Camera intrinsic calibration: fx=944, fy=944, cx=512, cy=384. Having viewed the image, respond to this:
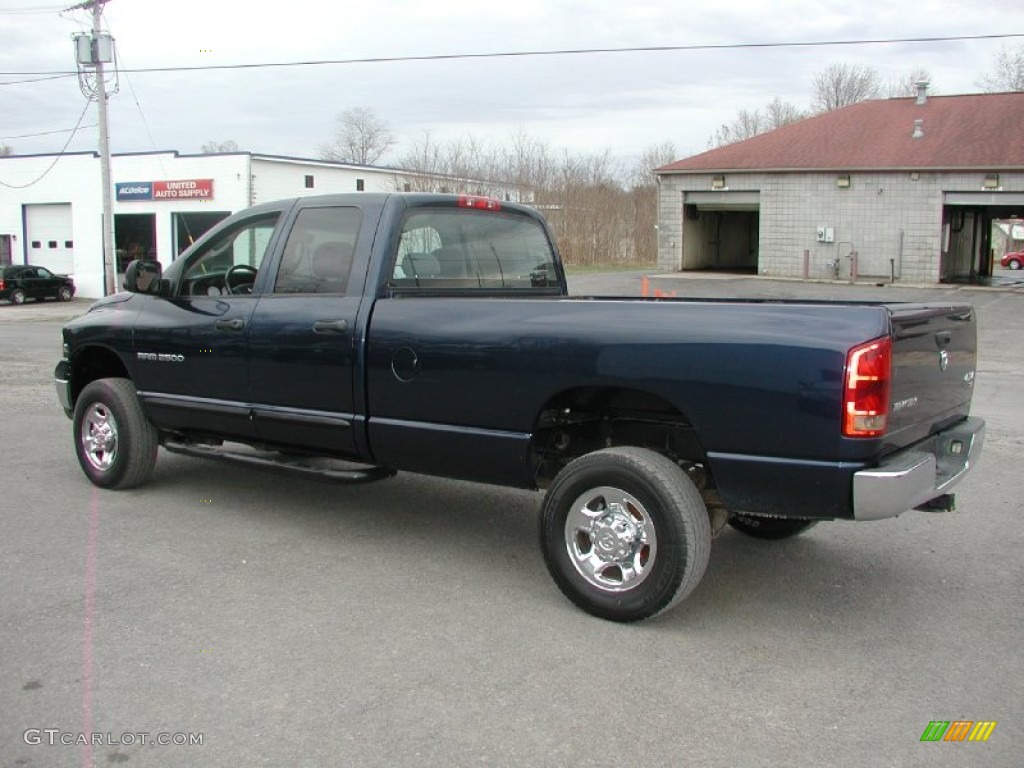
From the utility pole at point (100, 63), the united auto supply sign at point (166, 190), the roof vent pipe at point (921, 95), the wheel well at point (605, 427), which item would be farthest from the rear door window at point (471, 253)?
the united auto supply sign at point (166, 190)

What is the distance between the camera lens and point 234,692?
364cm

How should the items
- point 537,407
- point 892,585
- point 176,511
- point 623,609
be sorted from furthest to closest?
1. point 176,511
2. point 892,585
3. point 537,407
4. point 623,609

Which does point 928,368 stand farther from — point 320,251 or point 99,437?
point 99,437

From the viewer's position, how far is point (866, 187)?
98.9 feet

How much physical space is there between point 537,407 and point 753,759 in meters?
1.91

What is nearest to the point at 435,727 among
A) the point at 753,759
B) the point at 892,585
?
the point at 753,759

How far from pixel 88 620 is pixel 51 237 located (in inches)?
1672

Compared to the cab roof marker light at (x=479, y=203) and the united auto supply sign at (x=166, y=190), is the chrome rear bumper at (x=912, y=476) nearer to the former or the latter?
the cab roof marker light at (x=479, y=203)

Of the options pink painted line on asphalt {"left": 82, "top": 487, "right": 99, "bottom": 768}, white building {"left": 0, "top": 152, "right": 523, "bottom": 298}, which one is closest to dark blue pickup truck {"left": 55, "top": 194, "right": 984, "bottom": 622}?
pink painted line on asphalt {"left": 82, "top": 487, "right": 99, "bottom": 768}

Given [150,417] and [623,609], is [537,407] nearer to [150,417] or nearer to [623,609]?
[623,609]

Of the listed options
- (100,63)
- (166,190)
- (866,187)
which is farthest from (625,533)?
(166,190)

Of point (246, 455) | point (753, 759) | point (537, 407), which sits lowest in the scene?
point (753, 759)

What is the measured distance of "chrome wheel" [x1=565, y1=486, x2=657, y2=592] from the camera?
14.0 ft

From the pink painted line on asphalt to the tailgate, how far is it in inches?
128
